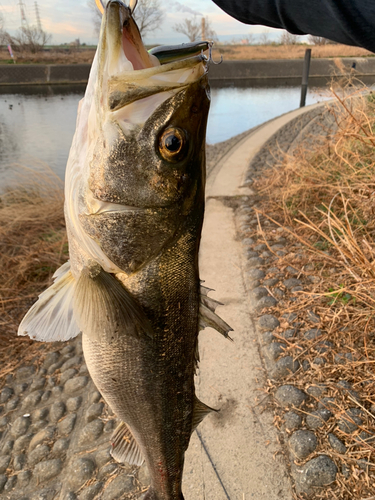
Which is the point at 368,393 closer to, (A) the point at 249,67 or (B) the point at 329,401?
(B) the point at 329,401

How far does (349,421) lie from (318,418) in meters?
0.23

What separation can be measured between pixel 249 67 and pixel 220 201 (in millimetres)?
36121

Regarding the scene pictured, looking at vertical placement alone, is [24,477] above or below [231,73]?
below

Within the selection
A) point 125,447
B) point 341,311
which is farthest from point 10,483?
point 341,311

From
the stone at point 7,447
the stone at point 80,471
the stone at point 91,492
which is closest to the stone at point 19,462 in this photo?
the stone at point 7,447

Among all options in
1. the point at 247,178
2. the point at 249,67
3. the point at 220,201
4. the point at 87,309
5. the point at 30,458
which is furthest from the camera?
the point at 249,67

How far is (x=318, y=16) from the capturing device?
5.34 ft

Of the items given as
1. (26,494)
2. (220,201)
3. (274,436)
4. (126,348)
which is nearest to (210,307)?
(126,348)

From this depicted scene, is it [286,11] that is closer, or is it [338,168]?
[286,11]

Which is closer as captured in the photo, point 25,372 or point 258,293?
point 25,372

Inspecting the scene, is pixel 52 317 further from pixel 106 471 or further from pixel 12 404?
pixel 12 404

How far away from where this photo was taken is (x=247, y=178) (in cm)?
808

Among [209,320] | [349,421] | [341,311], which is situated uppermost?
[209,320]

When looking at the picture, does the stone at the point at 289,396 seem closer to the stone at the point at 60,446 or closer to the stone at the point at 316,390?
the stone at the point at 316,390
